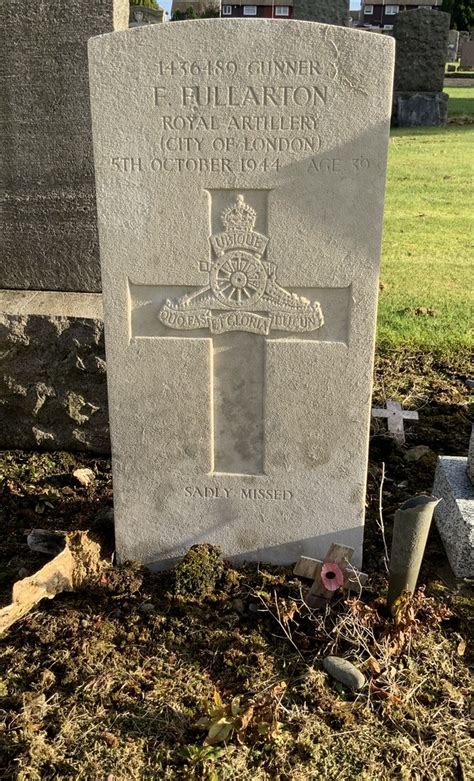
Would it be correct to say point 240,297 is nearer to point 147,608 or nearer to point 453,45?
point 147,608

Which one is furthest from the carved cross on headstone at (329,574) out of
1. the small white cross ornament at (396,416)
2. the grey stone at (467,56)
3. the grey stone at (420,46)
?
the grey stone at (467,56)

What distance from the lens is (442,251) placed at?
24.5 ft

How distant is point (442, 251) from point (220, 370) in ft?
17.0

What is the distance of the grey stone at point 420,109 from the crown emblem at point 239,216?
14.1m

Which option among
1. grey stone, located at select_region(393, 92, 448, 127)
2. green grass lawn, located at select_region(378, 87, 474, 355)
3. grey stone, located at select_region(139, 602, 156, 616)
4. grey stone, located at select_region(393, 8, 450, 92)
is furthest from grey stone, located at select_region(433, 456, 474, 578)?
grey stone, located at select_region(393, 92, 448, 127)

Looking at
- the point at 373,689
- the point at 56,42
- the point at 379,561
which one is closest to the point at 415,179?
the point at 56,42

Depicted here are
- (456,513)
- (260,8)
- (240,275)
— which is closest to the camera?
(240,275)

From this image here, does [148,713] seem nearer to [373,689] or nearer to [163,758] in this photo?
[163,758]

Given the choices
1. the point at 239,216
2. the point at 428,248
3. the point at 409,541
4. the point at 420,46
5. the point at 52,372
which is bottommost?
the point at 409,541

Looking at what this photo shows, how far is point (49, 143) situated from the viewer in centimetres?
377

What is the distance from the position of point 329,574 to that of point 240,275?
3.73ft

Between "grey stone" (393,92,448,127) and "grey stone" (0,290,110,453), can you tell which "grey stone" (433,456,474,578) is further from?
"grey stone" (393,92,448,127)

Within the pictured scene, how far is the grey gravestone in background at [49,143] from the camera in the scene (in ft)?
11.8

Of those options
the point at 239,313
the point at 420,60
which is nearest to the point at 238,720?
the point at 239,313
